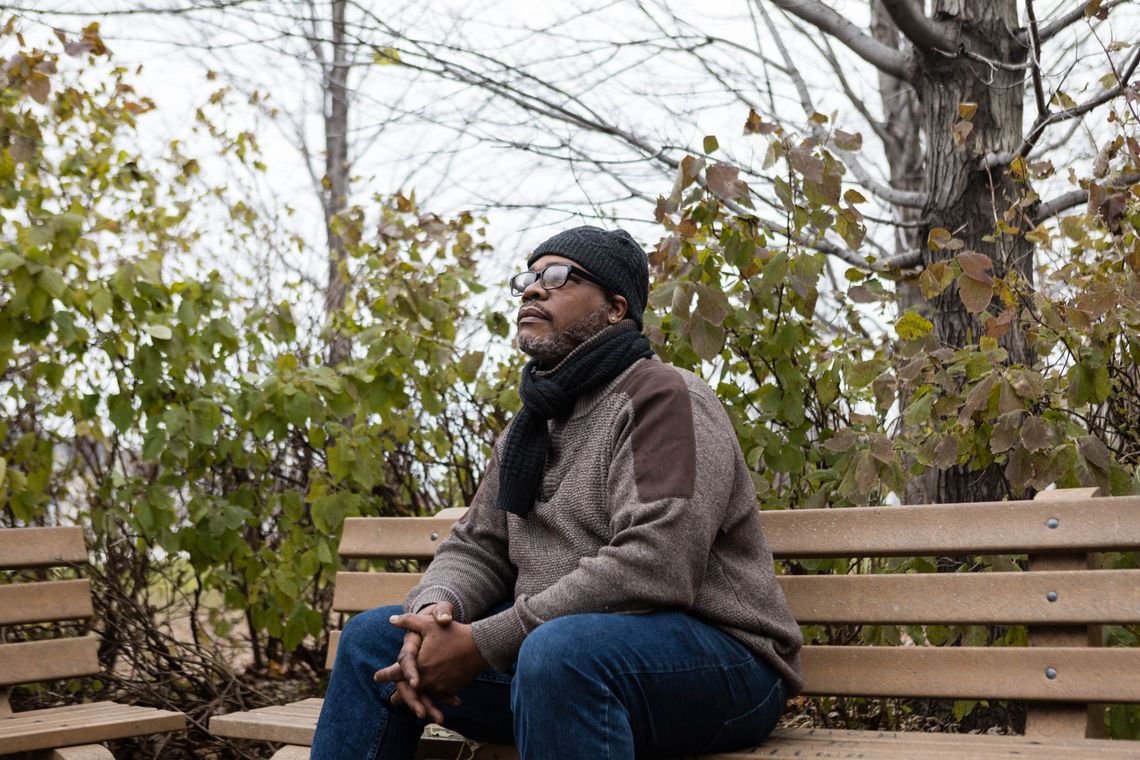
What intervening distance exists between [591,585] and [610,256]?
920 millimetres

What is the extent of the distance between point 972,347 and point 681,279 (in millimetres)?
844

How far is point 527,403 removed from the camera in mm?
3043

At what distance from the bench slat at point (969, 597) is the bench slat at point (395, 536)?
3.36 feet

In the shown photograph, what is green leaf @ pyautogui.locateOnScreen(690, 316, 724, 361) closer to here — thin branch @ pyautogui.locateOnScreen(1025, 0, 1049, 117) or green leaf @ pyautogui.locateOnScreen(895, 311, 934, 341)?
green leaf @ pyautogui.locateOnScreen(895, 311, 934, 341)

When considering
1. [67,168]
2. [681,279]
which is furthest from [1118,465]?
[67,168]

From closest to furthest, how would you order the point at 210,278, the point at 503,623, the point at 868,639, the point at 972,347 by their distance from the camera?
the point at 503,623, the point at 972,347, the point at 868,639, the point at 210,278

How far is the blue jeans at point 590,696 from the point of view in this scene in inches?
94.0

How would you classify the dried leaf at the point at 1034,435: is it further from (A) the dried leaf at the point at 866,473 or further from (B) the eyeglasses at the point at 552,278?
(B) the eyeglasses at the point at 552,278

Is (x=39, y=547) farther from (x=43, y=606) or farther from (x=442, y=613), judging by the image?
(x=442, y=613)

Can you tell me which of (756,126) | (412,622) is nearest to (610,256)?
(756,126)

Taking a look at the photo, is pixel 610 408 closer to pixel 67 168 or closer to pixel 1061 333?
pixel 1061 333

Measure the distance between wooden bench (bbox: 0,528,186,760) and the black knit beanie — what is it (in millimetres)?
1586

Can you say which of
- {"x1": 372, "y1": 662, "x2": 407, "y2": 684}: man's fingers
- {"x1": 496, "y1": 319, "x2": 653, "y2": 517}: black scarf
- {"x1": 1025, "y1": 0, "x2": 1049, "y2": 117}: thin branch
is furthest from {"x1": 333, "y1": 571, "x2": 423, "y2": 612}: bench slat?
{"x1": 1025, "y1": 0, "x2": 1049, "y2": 117}: thin branch

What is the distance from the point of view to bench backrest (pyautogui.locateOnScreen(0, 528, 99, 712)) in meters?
3.49
